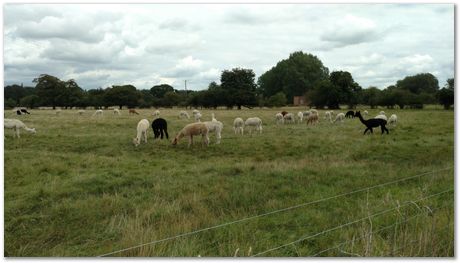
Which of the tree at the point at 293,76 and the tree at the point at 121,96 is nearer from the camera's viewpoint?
the tree at the point at 121,96

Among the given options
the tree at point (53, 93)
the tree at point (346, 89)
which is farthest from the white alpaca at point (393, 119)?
the tree at point (53, 93)

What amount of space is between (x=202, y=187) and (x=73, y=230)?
129 inches

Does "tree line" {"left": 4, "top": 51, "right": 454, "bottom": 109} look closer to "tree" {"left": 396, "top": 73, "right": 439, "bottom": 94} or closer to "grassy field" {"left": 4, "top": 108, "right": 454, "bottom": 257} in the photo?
"tree" {"left": 396, "top": 73, "right": 439, "bottom": 94}

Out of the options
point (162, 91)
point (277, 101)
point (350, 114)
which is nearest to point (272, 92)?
point (277, 101)

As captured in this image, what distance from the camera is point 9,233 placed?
258 inches

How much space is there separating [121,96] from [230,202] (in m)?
69.5

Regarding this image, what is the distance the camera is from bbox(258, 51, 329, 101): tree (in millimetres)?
76713

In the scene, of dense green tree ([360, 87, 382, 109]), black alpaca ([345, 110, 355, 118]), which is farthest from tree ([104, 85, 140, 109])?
black alpaca ([345, 110, 355, 118])

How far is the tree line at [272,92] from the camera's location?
50.7 m

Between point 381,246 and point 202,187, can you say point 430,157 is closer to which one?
point 202,187

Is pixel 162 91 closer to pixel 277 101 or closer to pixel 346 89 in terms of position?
pixel 277 101

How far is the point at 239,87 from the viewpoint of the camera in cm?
7019

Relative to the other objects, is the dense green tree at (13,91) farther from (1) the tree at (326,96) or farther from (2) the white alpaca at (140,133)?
(1) the tree at (326,96)

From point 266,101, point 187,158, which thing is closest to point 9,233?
point 187,158
